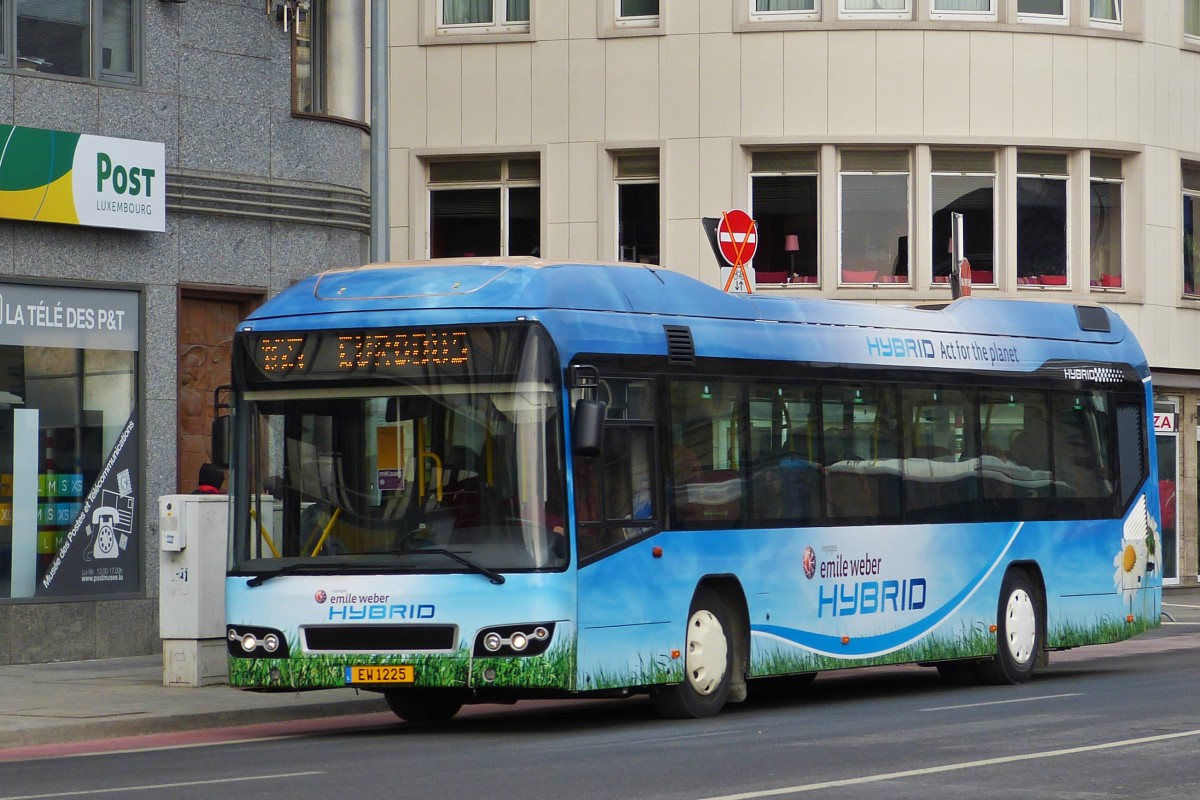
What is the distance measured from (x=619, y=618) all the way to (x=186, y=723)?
317 centimetres

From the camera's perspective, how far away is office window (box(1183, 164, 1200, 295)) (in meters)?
34.2

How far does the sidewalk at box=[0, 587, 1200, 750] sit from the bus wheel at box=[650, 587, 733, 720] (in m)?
2.74

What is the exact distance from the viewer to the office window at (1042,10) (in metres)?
31.8

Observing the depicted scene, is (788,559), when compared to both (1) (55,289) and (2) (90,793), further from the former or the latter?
(1) (55,289)

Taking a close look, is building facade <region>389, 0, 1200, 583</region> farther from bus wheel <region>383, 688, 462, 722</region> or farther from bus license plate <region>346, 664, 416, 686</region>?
bus license plate <region>346, 664, 416, 686</region>

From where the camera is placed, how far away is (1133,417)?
1972cm

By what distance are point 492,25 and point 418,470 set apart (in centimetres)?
1989

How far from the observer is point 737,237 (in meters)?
21.6

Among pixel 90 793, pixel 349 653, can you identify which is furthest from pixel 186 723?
pixel 90 793

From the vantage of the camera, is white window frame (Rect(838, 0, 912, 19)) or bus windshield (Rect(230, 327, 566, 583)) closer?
bus windshield (Rect(230, 327, 566, 583))

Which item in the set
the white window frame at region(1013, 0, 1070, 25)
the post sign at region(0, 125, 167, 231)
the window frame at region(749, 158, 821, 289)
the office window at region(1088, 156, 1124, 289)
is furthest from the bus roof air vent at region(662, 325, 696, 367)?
the office window at region(1088, 156, 1124, 289)

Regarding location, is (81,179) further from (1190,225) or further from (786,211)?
Result: (1190,225)

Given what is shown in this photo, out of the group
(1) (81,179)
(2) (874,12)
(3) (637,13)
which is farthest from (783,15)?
(1) (81,179)

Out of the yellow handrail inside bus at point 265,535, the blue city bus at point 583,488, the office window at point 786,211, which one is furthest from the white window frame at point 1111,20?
the yellow handrail inside bus at point 265,535
